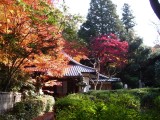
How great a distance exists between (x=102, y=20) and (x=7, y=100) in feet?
108

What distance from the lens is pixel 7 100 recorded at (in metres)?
17.7

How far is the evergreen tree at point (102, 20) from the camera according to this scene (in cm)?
4756

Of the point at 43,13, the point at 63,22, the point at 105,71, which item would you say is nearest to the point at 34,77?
the point at 63,22

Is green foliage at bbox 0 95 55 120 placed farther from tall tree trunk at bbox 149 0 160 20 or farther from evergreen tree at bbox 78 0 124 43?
evergreen tree at bbox 78 0 124 43

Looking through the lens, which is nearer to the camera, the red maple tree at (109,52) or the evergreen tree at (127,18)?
the red maple tree at (109,52)

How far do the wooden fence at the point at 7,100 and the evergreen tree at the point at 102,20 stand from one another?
28.5 m

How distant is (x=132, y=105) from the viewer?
13.9 metres

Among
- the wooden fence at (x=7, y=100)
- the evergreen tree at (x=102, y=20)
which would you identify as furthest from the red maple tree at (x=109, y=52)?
the wooden fence at (x=7, y=100)

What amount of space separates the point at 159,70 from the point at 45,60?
51.3ft

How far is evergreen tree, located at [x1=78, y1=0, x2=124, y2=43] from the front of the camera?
156 feet

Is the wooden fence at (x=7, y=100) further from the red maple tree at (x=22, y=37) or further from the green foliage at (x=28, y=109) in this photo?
the red maple tree at (x=22, y=37)

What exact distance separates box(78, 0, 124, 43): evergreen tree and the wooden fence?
28.5m

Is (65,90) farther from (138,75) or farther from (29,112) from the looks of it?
(138,75)

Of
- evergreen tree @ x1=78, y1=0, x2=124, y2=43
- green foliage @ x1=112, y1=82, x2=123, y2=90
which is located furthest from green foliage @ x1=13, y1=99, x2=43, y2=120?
evergreen tree @ x1=78, y1=0, x2=124, y2=43
